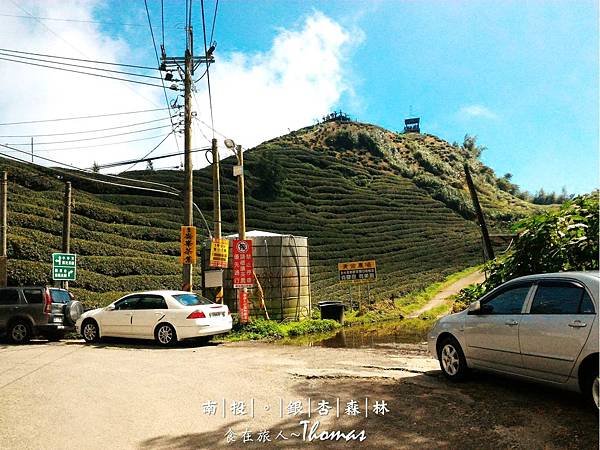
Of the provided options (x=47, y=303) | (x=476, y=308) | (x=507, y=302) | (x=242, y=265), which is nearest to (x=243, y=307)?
(x=242, y=265)

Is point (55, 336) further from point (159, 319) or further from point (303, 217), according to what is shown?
point (303, 217)

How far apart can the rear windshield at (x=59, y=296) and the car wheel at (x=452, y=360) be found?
10949 mm

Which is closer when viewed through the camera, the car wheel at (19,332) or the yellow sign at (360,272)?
the car wheel at (19,332)

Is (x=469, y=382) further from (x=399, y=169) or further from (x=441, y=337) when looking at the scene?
(x=399, y=169)

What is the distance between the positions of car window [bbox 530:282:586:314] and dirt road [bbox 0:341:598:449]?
107 centimetres

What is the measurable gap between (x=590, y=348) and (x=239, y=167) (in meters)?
12.5

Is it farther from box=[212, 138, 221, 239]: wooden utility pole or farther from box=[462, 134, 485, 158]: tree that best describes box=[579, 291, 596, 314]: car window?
box=[462, 134, 485, 158]: tree

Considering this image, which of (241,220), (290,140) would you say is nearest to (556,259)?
(241,220)

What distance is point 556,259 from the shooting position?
7500 mm

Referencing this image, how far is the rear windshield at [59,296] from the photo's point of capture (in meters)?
14.1

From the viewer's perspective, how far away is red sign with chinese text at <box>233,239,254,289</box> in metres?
15.7

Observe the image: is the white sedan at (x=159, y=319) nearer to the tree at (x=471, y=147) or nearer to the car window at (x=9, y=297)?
the car window at (x=9, y=297)

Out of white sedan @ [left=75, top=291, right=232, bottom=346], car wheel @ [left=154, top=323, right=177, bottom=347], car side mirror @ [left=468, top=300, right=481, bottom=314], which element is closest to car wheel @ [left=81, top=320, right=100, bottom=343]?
white sedan @ [left=75, top=291, right=232, bottom=346]

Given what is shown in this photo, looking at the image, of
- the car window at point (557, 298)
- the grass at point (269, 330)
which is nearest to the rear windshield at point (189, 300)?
the grass at point (269, 330)
